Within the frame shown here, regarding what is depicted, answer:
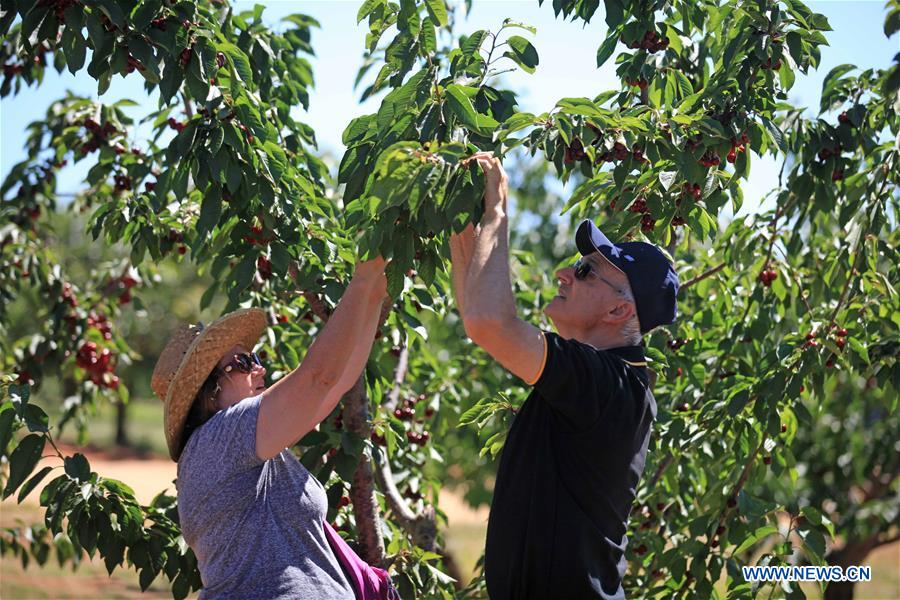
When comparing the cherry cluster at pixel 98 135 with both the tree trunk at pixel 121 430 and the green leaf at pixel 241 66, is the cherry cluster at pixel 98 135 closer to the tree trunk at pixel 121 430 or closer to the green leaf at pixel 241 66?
the green leaf at pixel 241 66

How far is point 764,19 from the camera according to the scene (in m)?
2.89

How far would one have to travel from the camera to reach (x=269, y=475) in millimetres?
2201

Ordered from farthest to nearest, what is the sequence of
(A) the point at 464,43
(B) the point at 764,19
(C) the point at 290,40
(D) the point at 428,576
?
(C) the point at 290,40, (D) the point at 428,576, (B) the point at 764,19, (A) the point at 464,43

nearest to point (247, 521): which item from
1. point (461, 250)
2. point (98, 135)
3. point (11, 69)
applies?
point (461, 250)

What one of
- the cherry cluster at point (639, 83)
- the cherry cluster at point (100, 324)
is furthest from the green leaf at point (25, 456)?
the cherry cluster at point (639, 83)

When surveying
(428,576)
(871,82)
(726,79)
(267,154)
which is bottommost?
(428,576)

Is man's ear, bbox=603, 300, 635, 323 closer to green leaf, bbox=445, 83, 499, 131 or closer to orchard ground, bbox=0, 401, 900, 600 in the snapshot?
green leaf, bbox=445, 83, 499, 131

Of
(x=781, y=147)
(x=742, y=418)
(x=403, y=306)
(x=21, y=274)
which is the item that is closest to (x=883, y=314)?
(x=742, y=418)

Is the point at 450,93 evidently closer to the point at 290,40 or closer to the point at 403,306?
the point at 403,306

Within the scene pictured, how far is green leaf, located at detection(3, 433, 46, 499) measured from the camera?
2771 millimetres

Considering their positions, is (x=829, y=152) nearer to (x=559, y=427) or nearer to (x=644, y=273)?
(x=644, y=273)

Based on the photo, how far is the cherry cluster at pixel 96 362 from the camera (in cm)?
460

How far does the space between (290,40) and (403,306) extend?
52.8 inches

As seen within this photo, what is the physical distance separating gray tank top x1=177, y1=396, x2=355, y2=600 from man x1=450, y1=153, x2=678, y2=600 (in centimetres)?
40
